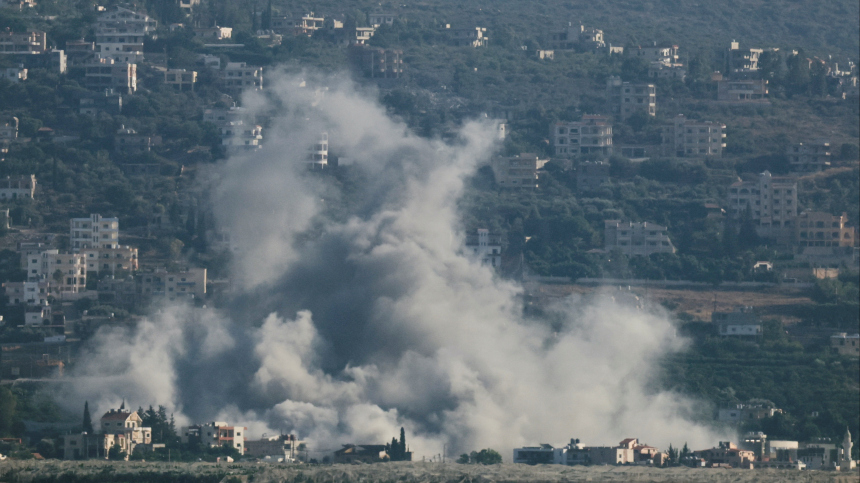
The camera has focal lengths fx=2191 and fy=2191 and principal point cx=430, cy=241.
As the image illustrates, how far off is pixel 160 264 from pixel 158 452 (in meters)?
23.0

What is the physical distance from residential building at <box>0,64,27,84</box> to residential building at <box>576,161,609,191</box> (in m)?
27.6

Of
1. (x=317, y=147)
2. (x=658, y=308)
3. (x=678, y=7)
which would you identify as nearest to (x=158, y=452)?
(x=658, y=308)

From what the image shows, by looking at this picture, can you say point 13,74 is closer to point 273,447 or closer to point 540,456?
point 273,447

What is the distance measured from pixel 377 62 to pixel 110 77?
14.5 metres

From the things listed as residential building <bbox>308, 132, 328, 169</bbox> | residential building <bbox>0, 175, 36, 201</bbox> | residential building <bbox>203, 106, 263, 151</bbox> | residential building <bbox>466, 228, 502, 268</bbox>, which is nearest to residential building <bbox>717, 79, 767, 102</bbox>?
residential building <bbox>308, 132, 328, 169</bbox>

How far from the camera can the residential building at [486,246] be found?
295 ft

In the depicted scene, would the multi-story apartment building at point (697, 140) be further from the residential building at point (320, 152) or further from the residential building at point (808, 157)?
the residential building at point (320, 152)

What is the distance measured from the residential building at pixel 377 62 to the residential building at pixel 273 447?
4802 centimetres

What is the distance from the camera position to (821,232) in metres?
94.9

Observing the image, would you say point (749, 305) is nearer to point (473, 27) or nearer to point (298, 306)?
point (298, 306)

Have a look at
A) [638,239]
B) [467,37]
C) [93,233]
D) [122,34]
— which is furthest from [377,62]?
[93,233]

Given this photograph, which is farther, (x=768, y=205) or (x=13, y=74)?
(x=13, y=74)

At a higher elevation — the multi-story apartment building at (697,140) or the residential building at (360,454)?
the multi-story apartment building at (697,140)

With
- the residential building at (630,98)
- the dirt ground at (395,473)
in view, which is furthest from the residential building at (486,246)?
the dirt ground at (395,473)
